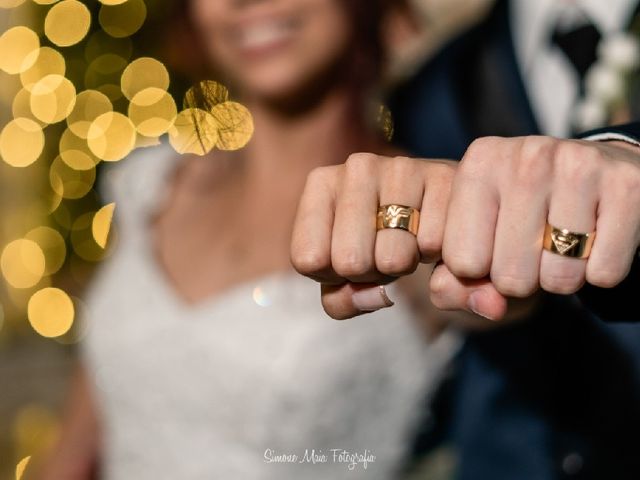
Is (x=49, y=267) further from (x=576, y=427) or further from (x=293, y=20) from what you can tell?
(x=576, y=427)

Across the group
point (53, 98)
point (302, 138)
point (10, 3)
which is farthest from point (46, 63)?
point (302, 138)

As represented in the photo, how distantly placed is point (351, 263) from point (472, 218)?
0.14ft

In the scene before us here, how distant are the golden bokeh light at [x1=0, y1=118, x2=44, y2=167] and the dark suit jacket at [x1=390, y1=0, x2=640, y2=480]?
26.3 inches

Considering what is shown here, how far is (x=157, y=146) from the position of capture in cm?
98

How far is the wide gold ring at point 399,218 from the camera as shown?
25cm

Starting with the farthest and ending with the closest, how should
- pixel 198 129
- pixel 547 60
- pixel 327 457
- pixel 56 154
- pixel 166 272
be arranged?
pixel 56 154 < pixel 166 272 < pixel 547 60 < pixel 327 457 < pixel 198 129

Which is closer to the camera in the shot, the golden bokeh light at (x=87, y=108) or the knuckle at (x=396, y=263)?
the knuckle at (x=396, y=263)

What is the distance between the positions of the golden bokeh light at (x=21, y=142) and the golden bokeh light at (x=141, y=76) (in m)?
0.29

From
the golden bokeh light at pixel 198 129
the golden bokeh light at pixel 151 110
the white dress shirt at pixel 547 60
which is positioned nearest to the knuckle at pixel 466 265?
the golden bokeh light at pixel 198 129

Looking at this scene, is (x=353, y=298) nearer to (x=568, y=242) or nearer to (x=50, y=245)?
(x=568, y=242)

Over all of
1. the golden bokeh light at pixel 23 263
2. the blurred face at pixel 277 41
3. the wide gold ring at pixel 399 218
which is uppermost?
the wide gold ring at pixel 399 218

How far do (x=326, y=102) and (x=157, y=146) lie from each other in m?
0.34

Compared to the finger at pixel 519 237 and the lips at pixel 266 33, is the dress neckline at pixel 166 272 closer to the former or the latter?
the lips at pixel 266 33

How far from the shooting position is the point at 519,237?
0.77 feet
